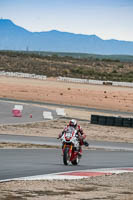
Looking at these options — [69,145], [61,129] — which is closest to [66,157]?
[69,145]

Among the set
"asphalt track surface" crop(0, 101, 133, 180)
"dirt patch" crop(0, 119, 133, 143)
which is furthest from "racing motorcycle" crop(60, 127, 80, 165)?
"dirt patch" crop(0, 119, 133, 143)

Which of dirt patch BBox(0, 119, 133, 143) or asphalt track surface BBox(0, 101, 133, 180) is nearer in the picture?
asphalt track surface BBox(0, 101, 133, 180)

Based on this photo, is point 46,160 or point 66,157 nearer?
point 66,157

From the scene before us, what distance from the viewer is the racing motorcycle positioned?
21969 mm

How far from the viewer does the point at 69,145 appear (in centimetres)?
2197

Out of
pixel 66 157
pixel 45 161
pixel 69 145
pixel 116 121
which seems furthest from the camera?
pixel 116 121

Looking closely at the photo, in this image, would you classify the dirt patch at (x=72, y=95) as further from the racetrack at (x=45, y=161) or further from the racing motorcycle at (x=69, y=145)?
the racing motorcycle at (x=69, y=145)

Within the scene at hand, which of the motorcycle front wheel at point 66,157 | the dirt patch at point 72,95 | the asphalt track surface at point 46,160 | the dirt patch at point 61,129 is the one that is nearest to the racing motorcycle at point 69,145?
the motorcycle front wheel at point 66,157

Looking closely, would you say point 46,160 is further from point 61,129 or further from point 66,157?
point 61,129

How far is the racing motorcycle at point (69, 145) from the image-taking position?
2197cm

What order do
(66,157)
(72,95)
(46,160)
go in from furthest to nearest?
1. (72,95)
2. (46,160)
3. (66,157)

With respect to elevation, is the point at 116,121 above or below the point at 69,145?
below

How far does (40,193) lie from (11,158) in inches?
Result: 338

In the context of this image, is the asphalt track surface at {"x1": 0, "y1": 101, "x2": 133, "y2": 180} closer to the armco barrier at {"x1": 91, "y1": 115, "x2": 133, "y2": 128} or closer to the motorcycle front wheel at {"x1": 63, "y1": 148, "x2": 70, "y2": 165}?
the motorcycle front wheel at {"x1": 63, "y1": 148, "x2": 70, "y2": 165}
